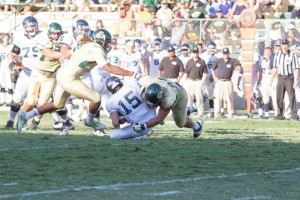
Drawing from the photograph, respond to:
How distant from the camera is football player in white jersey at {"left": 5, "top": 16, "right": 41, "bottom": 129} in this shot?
1439 cm

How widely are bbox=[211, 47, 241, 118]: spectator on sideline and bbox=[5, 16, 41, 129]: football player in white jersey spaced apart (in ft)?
20.9

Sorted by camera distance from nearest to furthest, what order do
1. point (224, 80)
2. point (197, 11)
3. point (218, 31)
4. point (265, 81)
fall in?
point (224, 80), point (265, 81), point (218, 31), point (197, 11)

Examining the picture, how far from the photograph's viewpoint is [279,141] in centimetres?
1289

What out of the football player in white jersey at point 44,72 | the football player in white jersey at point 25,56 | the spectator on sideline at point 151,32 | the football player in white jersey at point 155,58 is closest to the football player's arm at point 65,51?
the football player in white jersey at point 44,72

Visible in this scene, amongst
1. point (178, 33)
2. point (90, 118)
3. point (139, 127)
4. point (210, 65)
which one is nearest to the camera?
point (139, 127)

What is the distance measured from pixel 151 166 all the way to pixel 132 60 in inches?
463

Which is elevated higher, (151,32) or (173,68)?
(151,32)

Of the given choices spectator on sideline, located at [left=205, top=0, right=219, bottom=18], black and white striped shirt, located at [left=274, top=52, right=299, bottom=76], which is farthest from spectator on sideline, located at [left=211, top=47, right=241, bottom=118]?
spectator on sideline, located at [left=205, top=0, right=219, bottom=18]

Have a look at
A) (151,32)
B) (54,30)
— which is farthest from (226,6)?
(54,30)

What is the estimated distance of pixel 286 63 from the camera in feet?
64.5

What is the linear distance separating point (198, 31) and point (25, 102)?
32.1 feet

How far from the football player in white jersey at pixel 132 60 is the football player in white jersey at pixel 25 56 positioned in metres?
6.22

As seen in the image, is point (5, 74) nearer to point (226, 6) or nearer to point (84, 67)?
point (226, 6)

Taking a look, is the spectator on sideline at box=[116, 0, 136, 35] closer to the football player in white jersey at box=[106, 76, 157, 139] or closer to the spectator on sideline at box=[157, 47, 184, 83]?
the spectator on sideline at box=[157, 47, 184, 83]
